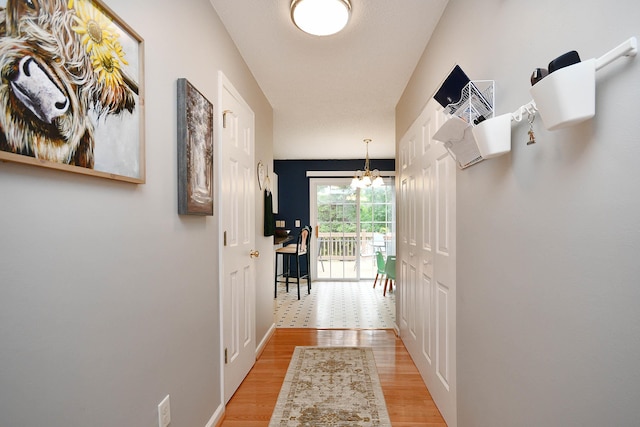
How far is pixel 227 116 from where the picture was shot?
6.90ft

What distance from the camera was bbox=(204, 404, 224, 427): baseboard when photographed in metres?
1.74

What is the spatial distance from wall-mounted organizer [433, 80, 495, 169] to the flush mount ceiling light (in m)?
0.77

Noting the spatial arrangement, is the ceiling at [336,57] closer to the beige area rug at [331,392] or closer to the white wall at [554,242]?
the white wall at [554,242]

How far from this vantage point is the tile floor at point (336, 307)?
12.4 feet

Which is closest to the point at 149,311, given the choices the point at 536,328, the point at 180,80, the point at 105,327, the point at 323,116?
the point at 105,327

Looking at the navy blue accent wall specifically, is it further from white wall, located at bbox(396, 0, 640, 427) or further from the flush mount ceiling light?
white wall, located at bbox(396, 0, 640, 427)

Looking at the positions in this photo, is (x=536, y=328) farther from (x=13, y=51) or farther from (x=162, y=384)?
(x=13, y=51)

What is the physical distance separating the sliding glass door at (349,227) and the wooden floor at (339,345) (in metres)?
2.99

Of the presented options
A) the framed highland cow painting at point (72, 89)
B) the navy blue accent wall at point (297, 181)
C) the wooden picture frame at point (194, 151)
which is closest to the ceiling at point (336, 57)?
the wooden picture frame at point (194, 151)

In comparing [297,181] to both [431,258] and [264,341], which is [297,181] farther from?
[431,258]

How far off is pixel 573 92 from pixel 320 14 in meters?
1.38

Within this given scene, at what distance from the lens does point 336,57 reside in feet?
7.79

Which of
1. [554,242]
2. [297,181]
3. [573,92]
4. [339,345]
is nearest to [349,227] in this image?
[297,181]

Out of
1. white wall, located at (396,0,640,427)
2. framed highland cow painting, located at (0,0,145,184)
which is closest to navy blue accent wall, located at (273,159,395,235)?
white wall, located at (396,0,640,427)
